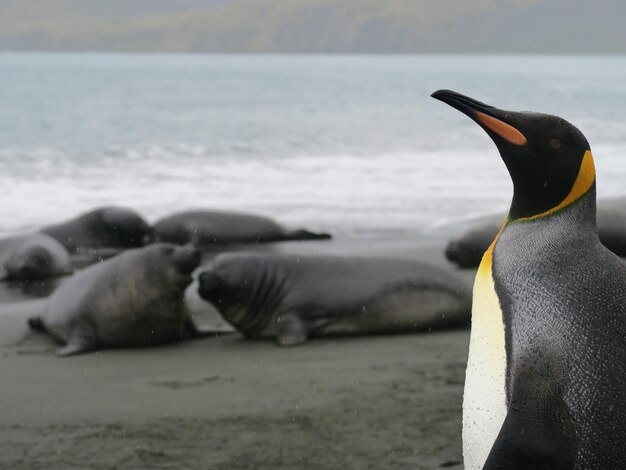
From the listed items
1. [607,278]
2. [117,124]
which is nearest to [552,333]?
[607,278]

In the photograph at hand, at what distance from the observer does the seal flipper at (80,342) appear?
18.8 feet

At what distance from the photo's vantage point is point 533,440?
240cm

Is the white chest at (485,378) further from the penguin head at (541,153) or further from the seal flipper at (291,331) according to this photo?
the seal flipper at (291,331)

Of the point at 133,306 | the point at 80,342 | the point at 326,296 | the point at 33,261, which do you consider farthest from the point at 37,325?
the point at 33,261

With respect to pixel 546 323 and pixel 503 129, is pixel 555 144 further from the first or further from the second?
pixel 546 323

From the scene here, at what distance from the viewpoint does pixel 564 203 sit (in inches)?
106

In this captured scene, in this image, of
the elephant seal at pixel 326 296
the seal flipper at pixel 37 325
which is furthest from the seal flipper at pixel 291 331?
the seal flipper at pixel 37 325

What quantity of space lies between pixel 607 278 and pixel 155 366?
3.23m

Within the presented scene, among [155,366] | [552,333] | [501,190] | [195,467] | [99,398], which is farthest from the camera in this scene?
[501,190]

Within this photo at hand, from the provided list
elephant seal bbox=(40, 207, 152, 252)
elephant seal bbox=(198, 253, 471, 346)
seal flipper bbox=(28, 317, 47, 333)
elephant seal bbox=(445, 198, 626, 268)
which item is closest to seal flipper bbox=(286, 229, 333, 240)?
elephant seal bbox=(40, 207, 152, 252)

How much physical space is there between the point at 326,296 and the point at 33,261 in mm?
2906

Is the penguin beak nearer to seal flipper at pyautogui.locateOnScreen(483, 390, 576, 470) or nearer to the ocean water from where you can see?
seal flipper at pyautogui.locateOnScreen(483, 390, 576, 470)

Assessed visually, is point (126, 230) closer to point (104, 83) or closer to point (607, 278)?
point (607, 278)

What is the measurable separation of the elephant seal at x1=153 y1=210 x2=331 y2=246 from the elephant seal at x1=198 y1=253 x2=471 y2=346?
3.17 meters
